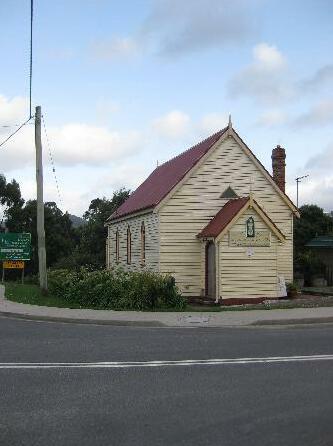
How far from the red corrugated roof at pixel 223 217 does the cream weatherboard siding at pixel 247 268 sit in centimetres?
36

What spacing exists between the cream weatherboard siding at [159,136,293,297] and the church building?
0.04 m

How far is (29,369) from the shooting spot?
32.0 feet

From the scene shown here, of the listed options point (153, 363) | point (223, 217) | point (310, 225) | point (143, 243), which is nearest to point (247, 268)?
point (223, 217)

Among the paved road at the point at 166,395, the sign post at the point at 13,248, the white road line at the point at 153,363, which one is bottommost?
the white road line at the point at 153,363

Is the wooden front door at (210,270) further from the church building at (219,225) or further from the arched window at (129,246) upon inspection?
the arched window at (129,246)

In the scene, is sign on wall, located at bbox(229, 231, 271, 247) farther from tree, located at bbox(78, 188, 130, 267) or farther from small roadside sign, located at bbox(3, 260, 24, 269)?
tree, located at bbox(78, 188, 130, 267)

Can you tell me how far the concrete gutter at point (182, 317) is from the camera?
16672 mm

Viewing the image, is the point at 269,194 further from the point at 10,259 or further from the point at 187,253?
the point at 10,259

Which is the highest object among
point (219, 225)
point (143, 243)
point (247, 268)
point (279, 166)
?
point (279, 166)

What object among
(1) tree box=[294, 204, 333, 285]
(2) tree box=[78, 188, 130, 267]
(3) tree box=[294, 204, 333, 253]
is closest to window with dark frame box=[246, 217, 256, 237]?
(1) tree box=[294, 204, 333, 285]

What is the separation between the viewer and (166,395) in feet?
25.9

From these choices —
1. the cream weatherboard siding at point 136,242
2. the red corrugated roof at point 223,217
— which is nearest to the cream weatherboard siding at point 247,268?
the red corrugated roof at point 223,217

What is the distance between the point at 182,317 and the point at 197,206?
9.62 meters

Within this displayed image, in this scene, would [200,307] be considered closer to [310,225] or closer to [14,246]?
[14,246]
